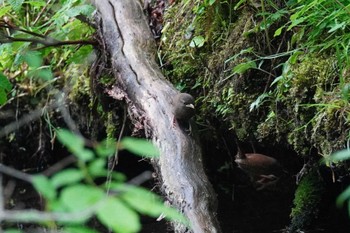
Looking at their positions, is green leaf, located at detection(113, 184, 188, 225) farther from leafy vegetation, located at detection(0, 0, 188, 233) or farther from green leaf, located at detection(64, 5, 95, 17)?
green leaf, located at detection(64, 5, 95, 17)

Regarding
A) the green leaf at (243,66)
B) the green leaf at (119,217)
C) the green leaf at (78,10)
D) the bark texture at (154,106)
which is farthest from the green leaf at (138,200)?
the green leaf at (78,10)

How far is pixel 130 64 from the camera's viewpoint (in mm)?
2996

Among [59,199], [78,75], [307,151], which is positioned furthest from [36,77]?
[59,199]

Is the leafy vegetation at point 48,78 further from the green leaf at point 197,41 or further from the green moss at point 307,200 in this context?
the green moss at point 307,200

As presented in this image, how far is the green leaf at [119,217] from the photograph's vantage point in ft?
2.34

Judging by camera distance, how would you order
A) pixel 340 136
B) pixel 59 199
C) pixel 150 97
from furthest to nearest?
pixel 150 97
pixel 340 136
pixel 59 199

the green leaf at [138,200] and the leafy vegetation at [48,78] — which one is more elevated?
the green leaf at [138,200]

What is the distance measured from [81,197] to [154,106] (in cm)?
194

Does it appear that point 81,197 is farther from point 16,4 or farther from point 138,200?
point 16,4

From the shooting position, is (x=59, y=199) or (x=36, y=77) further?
(x=36, y=77)

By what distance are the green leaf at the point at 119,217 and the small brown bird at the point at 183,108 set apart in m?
1.77

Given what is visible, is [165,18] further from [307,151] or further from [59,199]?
[59,199]

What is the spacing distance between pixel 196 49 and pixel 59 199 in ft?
7.73

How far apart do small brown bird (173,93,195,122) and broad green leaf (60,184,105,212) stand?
1.75m
